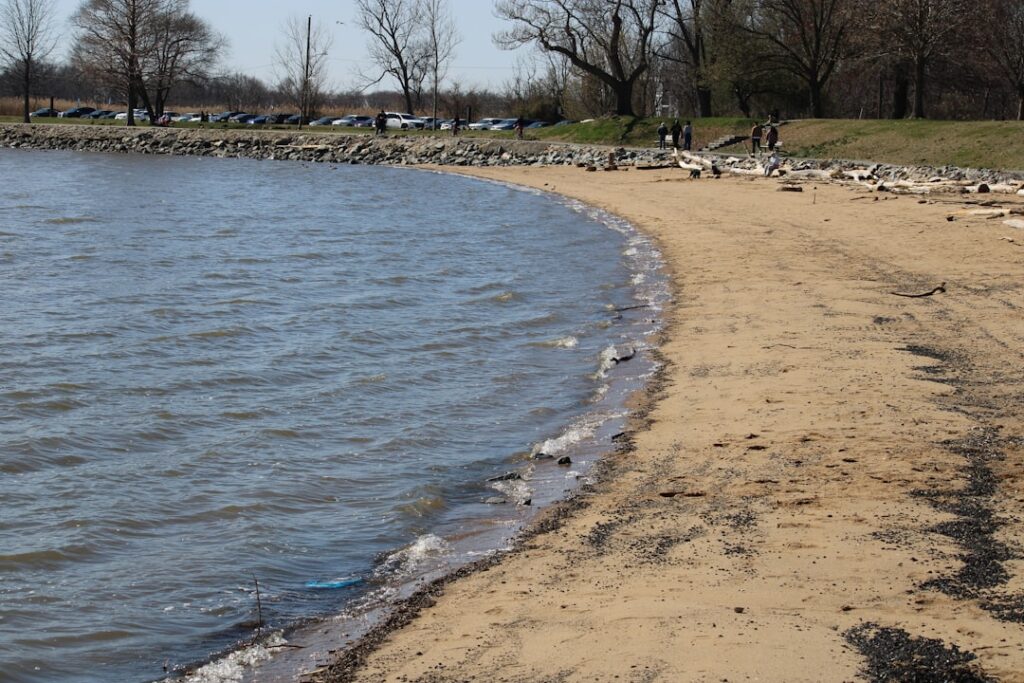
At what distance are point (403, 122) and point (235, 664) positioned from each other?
7338 cm

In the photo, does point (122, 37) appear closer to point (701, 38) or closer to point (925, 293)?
point (701, 38)

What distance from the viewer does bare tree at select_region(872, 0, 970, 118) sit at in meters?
44.9

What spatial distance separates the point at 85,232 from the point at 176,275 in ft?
27.1

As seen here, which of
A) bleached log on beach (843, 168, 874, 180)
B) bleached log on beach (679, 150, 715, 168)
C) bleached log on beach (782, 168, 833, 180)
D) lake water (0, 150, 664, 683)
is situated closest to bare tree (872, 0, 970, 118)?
bleached log on beach (679, 150, 715, 168)

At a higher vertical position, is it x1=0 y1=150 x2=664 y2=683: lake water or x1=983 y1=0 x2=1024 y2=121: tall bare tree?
x1=983 y1=0 x2=1024 y2=121: tall bare tree

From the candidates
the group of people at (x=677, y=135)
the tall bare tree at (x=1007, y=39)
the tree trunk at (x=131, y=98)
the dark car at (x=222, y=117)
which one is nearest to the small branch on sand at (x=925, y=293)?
the group of people at (x=677, y=135)

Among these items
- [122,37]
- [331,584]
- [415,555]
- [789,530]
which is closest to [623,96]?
[122,37]

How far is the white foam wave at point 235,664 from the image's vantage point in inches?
228

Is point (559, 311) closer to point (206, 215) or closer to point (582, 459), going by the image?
point (582, 459)

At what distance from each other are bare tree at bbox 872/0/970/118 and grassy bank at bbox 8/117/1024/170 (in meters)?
3.01

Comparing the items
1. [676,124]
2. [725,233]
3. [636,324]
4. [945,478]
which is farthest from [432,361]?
[676,124]

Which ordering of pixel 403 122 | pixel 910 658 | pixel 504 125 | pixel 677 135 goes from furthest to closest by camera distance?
pixel 403 122
pixel 504 125
pixel 677 135
pixel 910 658

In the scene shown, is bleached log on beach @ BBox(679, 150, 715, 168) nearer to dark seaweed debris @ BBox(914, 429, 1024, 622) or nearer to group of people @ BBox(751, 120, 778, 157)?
group of people @ BBox(751, 120, 778, 157)

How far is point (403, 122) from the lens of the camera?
77375 millimetres
